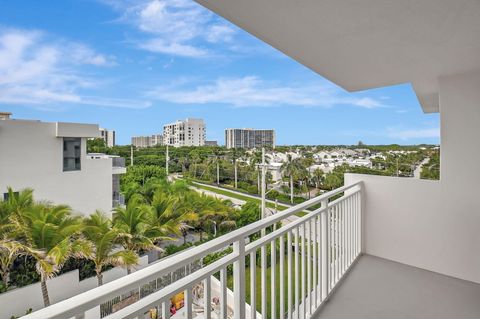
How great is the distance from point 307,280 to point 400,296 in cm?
83

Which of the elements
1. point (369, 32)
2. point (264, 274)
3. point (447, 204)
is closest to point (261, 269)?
point (264, 274)

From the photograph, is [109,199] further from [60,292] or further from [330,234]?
[330,234]

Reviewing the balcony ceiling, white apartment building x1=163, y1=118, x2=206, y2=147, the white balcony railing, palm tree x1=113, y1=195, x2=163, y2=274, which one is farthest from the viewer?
white apartment building x1=163, y1=118, x2=206, y2=147

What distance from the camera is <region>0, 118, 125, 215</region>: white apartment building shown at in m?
13.3

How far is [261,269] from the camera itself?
1.16 meters

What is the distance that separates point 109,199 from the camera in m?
16.6

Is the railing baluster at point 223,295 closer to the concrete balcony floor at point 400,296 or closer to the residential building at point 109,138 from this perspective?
the concrete balcony floor at point 400,296

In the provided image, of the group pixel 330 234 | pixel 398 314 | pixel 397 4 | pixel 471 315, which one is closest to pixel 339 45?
pixel 397 4

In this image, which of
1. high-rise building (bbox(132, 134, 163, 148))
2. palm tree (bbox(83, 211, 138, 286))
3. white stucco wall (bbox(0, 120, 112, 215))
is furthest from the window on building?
high-rise building (bbox(132, 134, 163, 148))

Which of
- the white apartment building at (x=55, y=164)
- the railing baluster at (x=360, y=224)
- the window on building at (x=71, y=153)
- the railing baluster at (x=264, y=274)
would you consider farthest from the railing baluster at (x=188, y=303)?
the window on building at (x=71, y=153)

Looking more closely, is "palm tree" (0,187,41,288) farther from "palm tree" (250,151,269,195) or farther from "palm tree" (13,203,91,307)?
"palm tree" (250,151,269,195)

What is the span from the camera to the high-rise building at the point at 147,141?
88.3 ft

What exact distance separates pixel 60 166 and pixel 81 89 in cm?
2291

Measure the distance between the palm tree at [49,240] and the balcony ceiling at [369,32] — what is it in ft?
28.5
